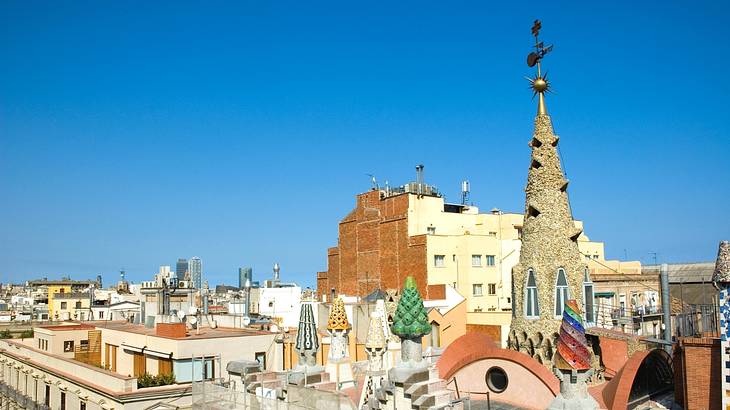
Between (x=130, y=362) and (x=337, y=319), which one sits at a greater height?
(x=337, y=319)

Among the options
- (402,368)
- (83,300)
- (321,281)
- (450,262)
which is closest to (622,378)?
(402,368)

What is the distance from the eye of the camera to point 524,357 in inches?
768

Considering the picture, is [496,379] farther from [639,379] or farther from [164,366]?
[164,366]

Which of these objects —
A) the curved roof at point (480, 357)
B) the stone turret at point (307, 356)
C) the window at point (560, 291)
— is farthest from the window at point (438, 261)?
the stone turret at point (307, 356)

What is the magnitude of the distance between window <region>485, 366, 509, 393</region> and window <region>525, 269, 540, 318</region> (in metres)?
3.44

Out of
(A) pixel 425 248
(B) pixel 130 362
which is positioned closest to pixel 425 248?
(A) pixel 425 248

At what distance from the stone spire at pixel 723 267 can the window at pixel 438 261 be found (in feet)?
113

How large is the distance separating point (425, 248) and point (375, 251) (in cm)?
574

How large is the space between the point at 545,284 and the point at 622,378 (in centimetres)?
565

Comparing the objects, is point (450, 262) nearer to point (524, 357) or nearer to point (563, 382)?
point (524, 357)

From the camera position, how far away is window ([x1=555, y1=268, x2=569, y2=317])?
22.4m

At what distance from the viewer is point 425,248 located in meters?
50.7

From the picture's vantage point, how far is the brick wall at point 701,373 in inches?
658

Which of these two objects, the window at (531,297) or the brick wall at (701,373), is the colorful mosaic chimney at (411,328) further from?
the window at (531,297)
